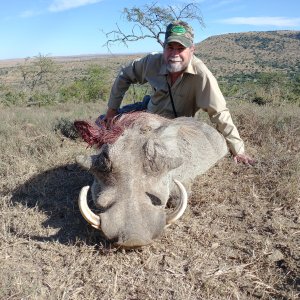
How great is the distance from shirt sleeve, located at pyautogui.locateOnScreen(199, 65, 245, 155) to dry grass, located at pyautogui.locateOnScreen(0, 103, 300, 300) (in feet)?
0.83

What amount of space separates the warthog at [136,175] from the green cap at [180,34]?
0.88 m

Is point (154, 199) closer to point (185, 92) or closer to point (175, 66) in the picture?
point (175, 66)

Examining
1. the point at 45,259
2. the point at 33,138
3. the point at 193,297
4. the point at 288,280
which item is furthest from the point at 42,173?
the point at 288,280

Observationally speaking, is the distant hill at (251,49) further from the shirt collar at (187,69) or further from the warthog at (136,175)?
the warthog at (136,175)

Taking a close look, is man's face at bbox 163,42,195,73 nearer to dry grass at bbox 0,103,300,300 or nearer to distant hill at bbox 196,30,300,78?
dry grass at bbox 0,103,300,300

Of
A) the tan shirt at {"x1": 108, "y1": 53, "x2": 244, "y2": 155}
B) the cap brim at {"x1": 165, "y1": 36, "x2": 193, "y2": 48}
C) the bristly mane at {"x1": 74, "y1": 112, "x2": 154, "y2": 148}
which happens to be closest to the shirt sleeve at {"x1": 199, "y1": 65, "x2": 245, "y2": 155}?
the tan shirt at {"x1": 108, "y1": 53, "x2": 244, "y2": 155}

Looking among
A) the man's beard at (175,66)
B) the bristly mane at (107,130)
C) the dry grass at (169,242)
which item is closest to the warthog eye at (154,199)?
the dry grass at (169,242)

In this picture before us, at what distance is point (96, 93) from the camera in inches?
686

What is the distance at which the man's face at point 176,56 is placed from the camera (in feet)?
13.8

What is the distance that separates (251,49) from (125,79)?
71378mm

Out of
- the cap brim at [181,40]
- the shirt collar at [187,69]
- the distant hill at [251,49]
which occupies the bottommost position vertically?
the distant hill at [251,49]

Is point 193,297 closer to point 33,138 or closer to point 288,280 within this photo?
point 288,280

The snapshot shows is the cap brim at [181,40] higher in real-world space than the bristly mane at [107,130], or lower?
higher

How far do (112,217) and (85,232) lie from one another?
69 cm
